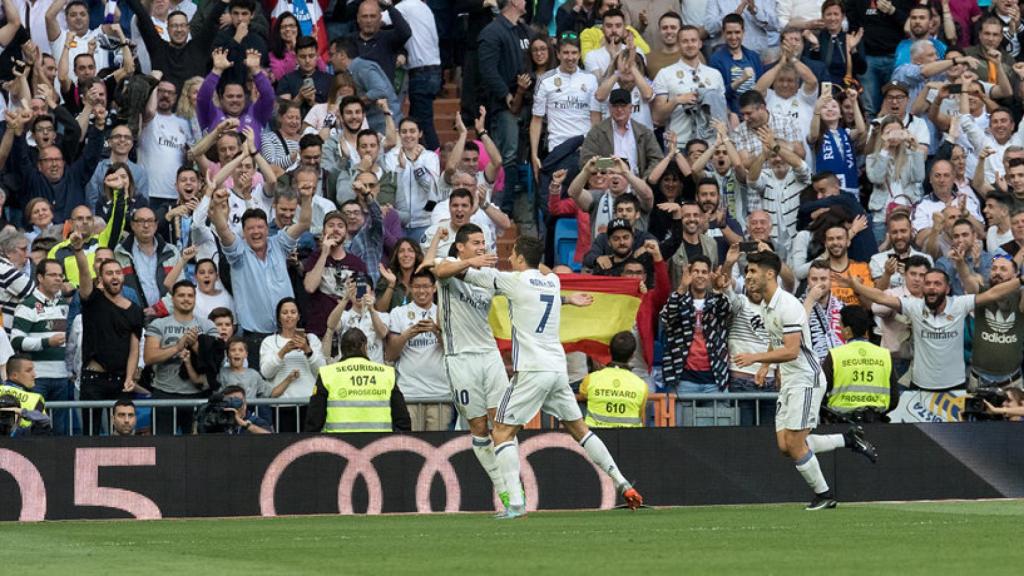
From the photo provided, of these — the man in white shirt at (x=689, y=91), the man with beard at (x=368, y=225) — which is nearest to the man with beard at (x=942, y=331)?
the man in white shirt at (x=689, y=91)

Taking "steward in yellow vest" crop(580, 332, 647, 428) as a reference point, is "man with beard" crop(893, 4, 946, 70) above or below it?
above

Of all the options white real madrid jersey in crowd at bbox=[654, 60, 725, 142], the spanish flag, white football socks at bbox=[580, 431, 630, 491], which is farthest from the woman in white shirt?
white real madrid jersey in crowd at bbox=[654, 60, 725, 142]

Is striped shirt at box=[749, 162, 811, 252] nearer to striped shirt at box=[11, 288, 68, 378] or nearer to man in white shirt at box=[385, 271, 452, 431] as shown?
man in white shirt at box=[385, 271, 452, 431]

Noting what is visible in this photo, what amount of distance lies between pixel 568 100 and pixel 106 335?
717 cm

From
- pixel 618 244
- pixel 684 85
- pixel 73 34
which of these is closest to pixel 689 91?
pixel 684 85

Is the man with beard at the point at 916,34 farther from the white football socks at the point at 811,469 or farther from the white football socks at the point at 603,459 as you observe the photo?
the white football socks at the point at 603,459

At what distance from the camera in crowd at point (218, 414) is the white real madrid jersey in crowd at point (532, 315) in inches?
141

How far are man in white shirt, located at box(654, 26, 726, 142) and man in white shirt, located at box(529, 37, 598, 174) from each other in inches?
34.9

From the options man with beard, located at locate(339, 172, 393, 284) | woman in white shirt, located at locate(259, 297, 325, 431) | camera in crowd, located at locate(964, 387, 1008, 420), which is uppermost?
man with beard, located at locate(339, 172, 393, 284)

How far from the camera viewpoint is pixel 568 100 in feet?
76.6

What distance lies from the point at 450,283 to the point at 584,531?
282 cm

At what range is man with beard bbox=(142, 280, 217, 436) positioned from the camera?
1895cm

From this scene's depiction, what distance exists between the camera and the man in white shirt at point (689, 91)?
23453 mm

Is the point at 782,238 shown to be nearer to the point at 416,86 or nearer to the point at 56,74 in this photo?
the point at 416,86
